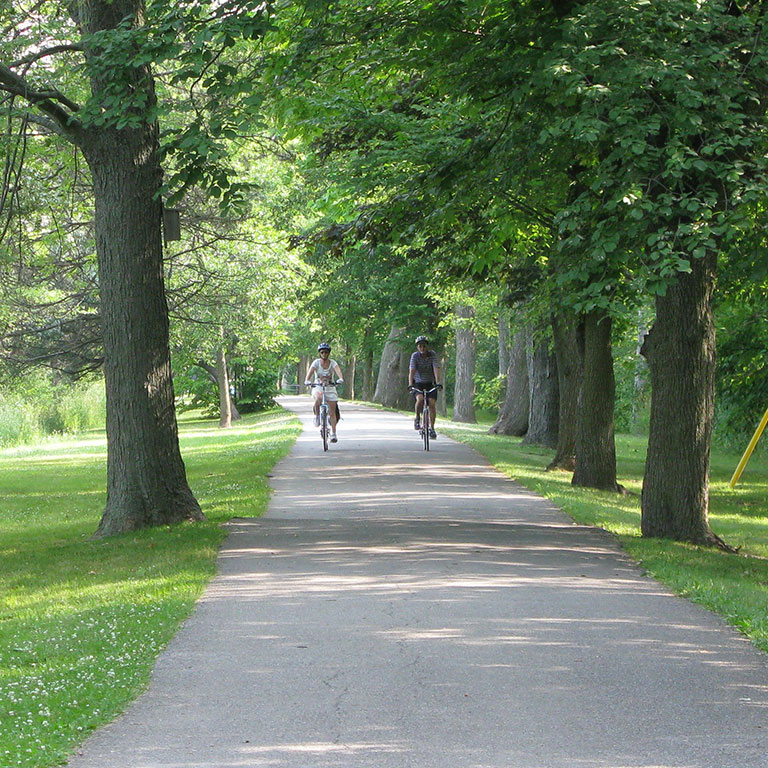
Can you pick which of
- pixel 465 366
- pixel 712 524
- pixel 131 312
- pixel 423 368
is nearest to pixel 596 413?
pixel 712 524

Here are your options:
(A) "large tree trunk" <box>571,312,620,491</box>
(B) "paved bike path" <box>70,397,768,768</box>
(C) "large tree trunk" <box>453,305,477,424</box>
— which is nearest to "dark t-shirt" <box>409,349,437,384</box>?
(A) "large tree trunk" <box>571,312,620,491</box>

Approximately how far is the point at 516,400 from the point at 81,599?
2624cm

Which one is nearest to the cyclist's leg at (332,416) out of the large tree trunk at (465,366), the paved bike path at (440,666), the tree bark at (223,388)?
the paved bike path at (440,666)

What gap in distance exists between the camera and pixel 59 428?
42.5 metres

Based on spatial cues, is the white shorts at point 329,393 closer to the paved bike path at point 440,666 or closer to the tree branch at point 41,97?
the paved bike path at point 440,666

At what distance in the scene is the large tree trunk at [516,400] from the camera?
112 feet

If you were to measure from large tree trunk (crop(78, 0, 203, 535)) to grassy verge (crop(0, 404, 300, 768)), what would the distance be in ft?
1.93

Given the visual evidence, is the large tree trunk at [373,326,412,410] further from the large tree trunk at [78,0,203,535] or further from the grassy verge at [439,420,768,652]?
the large tree trunk at [78,0,203,535]

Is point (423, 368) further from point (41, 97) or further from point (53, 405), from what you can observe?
point (53, 405)

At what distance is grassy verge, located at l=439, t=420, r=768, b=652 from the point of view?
903 centimetres

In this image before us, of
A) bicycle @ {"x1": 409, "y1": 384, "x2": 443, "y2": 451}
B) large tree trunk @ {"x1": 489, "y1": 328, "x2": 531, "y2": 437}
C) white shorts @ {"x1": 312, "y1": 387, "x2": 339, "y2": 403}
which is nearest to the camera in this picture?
bicycle @ {"x1": 409, "y1": 384, "x2": 443, "y2": 451}

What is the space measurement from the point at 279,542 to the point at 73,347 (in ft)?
46.5

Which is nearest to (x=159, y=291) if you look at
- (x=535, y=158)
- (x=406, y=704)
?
(x=535, y=158)

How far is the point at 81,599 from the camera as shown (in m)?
9.22
